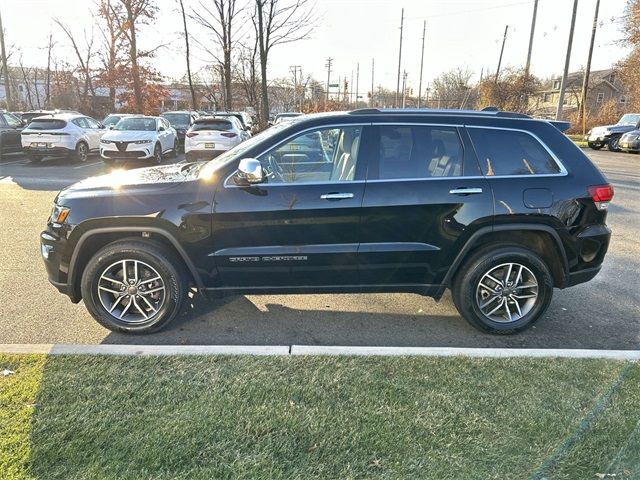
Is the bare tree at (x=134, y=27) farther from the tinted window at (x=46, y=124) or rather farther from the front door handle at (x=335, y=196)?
the front door handle at (x=335, y=196)

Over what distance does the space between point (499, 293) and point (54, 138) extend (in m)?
15.3

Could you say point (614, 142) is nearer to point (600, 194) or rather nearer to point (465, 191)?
point (600, 194)

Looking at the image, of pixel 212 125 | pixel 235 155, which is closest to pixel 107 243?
pixel 235 155

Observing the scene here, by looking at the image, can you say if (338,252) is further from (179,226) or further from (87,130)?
(87,130)

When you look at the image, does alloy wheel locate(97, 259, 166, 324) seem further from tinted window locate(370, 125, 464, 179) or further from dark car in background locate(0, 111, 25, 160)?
dark car in background locate(0, 111, 25, 160)

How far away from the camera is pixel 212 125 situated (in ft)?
45.5

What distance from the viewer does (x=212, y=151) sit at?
44.7ft

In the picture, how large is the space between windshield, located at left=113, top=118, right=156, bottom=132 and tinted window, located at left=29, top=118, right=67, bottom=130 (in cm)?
181

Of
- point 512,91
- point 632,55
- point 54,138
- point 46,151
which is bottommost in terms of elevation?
point 46,151

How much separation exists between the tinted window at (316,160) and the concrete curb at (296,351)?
133 cm

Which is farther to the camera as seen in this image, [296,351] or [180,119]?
[180,119]

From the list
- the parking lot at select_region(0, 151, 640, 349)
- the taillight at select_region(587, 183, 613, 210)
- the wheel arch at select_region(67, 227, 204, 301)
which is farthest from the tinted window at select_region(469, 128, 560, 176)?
the wheel arch at select_region(67, 227, 204, 301)

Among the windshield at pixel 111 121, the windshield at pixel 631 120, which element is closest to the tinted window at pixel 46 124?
the windshield at pixel 111 121

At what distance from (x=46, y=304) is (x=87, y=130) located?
14.0m
